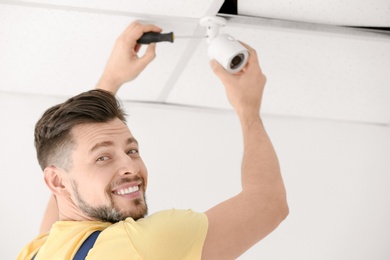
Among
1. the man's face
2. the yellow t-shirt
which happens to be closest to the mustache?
the man's face

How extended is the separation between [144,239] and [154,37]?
568mm

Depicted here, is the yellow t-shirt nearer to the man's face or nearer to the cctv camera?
the man's face

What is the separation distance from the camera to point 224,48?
1731mm

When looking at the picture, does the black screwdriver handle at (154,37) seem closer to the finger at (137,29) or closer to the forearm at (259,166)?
the finger at (137,29)

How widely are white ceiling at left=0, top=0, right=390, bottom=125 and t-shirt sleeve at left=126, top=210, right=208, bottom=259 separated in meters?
0.53

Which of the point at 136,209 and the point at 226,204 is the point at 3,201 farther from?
the point at 226,204

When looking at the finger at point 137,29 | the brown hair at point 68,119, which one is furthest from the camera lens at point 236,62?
the brown hair at point 68,119

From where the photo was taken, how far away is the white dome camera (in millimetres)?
1732

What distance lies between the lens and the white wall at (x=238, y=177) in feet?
7.49

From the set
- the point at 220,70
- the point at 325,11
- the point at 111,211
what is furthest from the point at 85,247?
the point at 325,11

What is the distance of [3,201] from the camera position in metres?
2.28

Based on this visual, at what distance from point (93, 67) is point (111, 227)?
69 cm

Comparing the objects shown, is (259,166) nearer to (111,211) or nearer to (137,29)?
(111,211)

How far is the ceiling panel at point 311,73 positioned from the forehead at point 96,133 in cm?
38
